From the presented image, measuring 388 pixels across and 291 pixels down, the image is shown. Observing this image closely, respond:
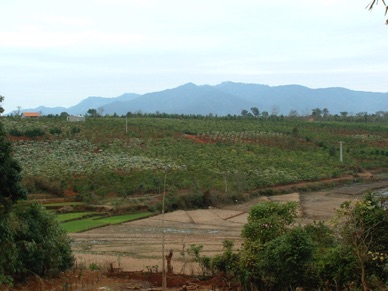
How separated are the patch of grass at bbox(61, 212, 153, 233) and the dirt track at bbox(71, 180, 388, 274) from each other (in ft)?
2.34

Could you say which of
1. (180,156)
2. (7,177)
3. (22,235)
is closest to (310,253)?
(7,177)

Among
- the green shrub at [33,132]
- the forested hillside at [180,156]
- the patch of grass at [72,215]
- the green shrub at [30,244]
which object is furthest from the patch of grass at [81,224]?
the green shrub at [33,132]

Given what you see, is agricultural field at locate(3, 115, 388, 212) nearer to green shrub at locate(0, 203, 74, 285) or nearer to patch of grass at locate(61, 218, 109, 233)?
patch of grass at locate(61, 218, 109, 233)

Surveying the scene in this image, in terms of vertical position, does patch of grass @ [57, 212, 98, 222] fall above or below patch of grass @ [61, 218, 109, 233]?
above

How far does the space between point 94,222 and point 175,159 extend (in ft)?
57.0

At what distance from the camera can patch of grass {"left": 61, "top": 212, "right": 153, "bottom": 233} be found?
91.0ft

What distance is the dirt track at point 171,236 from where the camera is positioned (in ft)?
68.3

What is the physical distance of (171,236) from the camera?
25.8 meters

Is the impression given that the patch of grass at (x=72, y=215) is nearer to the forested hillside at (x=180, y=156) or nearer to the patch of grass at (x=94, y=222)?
the patch of grass at (x=94, y=222)

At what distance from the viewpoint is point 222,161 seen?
153 ft

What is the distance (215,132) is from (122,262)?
4199cm

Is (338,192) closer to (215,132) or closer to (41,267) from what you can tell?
(215,132)

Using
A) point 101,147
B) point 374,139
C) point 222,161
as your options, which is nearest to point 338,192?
point 222,161

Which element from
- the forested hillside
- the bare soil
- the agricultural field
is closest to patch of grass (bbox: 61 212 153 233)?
the bare soil
